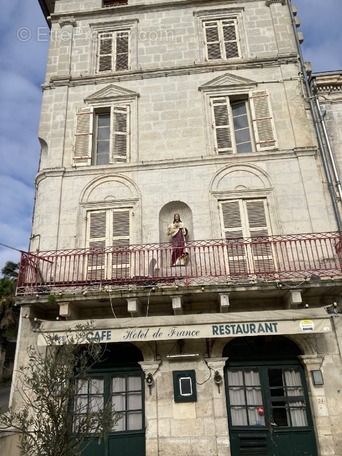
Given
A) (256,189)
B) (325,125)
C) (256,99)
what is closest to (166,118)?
(256,99)

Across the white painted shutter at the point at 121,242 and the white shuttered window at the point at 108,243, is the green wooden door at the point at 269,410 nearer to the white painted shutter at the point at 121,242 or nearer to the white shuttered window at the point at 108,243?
the white painted shutter at the point at 121,242

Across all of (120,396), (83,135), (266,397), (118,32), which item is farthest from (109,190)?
(266,397)

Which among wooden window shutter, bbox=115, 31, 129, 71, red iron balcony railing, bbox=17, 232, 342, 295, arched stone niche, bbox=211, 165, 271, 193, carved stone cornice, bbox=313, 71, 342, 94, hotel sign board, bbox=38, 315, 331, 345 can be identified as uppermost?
wooden window shutter, bbox=115, 31, 129, 71

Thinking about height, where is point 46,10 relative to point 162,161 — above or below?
above

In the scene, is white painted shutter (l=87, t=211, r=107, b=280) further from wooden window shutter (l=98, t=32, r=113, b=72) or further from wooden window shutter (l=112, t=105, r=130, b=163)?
wooden window shutter (l=98, t=32, r=113, b=72)

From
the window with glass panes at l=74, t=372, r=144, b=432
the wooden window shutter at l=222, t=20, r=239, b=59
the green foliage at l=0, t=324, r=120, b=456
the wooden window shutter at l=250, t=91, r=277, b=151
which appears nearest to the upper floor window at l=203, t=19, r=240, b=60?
the wooden window shutter at l=222, t=20, r=239, b=59

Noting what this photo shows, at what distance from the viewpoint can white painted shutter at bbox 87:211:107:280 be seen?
9.58 m

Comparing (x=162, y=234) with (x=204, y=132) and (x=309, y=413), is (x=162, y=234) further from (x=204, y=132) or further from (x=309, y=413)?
(x=309, y=413)

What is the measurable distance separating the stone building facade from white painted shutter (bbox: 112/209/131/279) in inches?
1.2

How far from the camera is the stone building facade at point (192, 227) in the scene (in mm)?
8055

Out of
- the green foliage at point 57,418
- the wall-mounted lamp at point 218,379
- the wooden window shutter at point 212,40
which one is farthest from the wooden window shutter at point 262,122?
the green foliage at point 57,418

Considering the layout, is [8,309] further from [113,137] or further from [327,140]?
[327,140]

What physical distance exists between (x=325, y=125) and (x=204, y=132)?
3.32m

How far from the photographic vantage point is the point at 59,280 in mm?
9391
